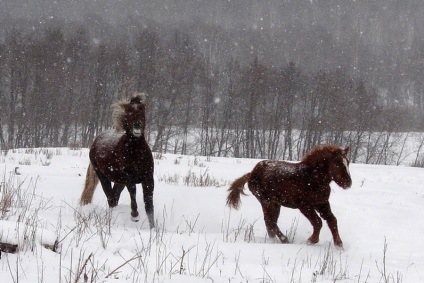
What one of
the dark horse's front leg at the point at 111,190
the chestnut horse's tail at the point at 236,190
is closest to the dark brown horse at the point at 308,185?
the chestnut horse's tail at the point at 236,190

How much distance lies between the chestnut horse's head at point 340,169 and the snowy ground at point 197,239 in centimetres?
68

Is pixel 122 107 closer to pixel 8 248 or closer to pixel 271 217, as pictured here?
pixel 271 217

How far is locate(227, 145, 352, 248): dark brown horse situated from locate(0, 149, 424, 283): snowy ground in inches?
10.8

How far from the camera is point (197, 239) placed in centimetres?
400

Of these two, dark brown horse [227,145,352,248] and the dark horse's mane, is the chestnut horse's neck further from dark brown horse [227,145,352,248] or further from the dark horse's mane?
the dark horse's mane

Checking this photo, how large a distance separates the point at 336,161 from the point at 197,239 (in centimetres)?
Answer: 164

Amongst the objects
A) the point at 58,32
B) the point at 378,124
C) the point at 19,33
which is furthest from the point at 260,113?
the point at 19,33

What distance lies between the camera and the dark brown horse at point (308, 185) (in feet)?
14.5

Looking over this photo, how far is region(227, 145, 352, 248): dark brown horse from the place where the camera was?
442cm

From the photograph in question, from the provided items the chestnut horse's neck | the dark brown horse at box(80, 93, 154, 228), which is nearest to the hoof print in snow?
the dark brown horse at box(80, 93, 154, 228)

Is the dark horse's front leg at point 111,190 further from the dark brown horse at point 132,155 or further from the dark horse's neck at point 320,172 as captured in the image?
the dark horse's neck at point 320,172

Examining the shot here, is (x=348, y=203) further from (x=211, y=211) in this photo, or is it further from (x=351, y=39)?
(x=351, y=39)

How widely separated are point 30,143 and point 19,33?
32.2ft

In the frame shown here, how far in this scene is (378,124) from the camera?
39.9 m
